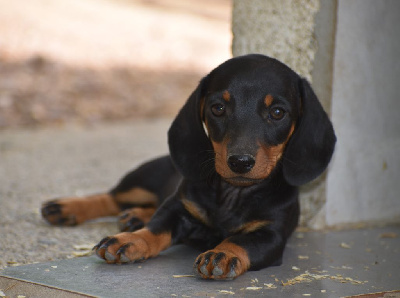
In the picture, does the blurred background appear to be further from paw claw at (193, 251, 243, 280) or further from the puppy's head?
paw claw at (193, 251, 243, 280)

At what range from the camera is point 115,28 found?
15.0 metres

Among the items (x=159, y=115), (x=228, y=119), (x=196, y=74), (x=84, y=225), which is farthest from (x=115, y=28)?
(x=228, y=119)

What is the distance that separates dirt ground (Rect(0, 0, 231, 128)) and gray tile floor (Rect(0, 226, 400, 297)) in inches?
263

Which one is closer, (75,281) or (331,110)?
(75,281)

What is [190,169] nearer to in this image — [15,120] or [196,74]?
[15,120]

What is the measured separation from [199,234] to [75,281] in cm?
98

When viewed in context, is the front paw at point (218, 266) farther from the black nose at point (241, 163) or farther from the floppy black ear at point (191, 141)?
the floppy black ear at point (191, 141)

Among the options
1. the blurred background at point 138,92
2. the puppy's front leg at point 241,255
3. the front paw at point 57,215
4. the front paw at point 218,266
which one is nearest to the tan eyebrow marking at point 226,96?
the puppy's front leg at point 241,255

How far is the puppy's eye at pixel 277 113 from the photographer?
351 cm

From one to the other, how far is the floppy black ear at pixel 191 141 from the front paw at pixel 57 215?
101cm

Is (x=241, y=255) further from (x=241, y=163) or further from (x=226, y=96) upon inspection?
(x=226, y=96)

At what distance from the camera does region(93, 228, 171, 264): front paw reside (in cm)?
334

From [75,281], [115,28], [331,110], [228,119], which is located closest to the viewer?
[75,281]

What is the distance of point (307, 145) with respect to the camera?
3689 millimetres
